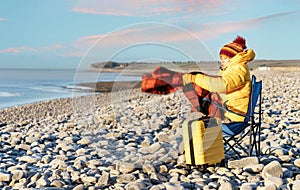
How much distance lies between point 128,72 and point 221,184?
4.56ft

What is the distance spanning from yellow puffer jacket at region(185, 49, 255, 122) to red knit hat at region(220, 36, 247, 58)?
0.07 m

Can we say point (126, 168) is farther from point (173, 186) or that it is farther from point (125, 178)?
point (173, 186)

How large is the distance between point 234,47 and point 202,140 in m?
1.08

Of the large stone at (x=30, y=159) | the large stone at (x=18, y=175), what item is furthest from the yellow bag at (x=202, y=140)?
the large stone at (x=30, y=159)

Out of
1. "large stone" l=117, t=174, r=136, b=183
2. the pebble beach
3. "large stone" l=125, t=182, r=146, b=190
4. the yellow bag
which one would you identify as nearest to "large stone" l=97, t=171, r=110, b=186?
the pebble beach

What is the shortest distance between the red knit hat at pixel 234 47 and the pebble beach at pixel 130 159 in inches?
31.4

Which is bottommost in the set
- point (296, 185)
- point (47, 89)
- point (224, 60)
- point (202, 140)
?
point (296, 185)

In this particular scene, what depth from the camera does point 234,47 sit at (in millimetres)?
4312

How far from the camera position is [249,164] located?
14.4ft

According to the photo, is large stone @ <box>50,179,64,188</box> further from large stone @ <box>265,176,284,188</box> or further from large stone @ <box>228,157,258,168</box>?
large stone @ <box>265,176,284,188</box>

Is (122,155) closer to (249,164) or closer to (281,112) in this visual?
(249,164)

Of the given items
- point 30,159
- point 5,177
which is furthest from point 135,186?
point 30,159

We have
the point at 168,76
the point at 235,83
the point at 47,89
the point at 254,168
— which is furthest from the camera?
the point at 47,89

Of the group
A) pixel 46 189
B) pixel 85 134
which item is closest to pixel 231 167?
pixel 46 189
